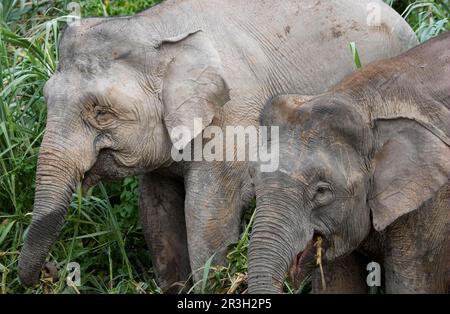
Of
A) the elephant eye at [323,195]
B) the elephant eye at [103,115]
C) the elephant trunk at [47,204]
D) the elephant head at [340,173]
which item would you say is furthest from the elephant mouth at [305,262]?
the elephant eye at [103,115]

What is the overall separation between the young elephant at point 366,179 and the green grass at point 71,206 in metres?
1.05

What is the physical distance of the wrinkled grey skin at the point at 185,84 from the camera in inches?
310

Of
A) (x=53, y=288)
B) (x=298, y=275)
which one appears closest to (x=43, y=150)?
(x=53, y=288)

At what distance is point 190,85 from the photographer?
8039mm

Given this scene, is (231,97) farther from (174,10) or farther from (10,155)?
(10,155)

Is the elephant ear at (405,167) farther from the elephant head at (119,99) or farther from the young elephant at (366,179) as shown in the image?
the elephant head at (119,99)

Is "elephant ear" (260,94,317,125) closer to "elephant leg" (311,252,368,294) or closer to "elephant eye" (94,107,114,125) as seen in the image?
"elephant leg" (311,252,368,294)

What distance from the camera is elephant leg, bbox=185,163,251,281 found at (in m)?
8.02

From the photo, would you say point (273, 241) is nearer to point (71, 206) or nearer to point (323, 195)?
point (323, 195)

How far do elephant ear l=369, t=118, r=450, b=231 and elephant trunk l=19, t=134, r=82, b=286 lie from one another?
171 cm

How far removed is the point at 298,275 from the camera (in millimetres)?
6738

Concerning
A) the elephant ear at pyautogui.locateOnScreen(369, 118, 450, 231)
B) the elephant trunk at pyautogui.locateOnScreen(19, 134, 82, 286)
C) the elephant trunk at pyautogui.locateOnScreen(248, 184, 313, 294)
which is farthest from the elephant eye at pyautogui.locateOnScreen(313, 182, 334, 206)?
the elephant trunk at pyautogui.locateOnScreen(19, 134, 82, 286)

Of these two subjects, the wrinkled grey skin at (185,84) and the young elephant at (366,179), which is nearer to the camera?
the young elephant at (366,179)

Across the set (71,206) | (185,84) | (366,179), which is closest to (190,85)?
(185,84)
